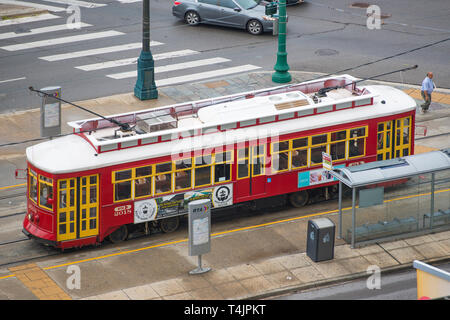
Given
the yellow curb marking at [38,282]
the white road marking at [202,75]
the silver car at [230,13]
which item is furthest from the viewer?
the silver car at [230,13]

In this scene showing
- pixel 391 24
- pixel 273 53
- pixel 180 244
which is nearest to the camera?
pixel 180 244

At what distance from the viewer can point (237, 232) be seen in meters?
21.6

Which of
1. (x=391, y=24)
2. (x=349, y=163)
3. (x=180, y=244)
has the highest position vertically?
(x=391, y=24)

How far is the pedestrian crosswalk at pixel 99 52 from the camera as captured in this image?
32.2 metres

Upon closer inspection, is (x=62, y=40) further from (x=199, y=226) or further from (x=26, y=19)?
(x=199, y=226)

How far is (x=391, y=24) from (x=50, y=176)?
21568mm

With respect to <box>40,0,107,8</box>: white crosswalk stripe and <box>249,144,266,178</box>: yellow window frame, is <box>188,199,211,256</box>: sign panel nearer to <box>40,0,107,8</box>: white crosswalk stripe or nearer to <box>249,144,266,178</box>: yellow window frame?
<box>249,144,266,178</box>: yellow window frame

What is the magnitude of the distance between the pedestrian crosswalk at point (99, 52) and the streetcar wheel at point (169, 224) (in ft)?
35.3

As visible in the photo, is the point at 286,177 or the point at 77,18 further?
the point at 77,18

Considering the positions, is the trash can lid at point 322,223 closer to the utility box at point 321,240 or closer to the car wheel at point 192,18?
the utility box at point 321,240

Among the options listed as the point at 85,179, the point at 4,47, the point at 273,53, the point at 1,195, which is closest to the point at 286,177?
the point at 85,179

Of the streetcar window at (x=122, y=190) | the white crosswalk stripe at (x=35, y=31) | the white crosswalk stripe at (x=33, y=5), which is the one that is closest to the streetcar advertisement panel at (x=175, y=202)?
the streetcar window at (x=122, y=190)

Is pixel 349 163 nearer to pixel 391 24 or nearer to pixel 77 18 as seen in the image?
pixel 391 24

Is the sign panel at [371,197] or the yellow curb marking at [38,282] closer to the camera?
the yellow curb marking at [38,282]
